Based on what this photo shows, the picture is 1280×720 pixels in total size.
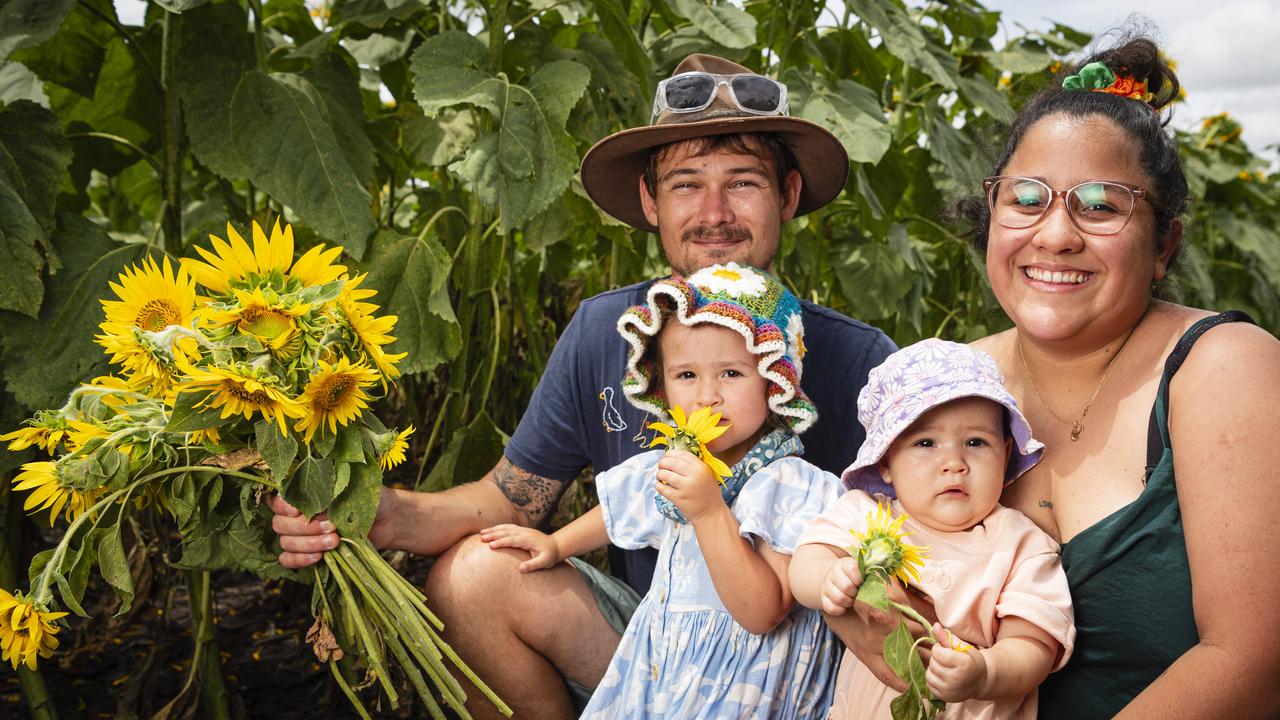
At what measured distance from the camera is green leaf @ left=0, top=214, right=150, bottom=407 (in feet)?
6.55

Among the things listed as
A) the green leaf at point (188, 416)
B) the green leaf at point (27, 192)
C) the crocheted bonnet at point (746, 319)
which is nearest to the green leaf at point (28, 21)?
the green leaf at point (27, 192)

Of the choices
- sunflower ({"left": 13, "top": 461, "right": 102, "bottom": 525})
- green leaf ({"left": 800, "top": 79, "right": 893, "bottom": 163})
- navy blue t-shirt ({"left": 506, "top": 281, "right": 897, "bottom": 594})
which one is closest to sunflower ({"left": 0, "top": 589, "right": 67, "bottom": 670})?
sunflower ({"left": 13, "top": 461, "right": 102, "bottom": 525})

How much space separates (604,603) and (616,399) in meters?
0.40

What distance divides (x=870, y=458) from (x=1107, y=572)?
354 mm

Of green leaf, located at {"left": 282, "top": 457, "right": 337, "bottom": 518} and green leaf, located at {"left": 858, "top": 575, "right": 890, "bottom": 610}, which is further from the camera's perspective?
green leaf, located at {"left": 282, "top": 457, "right": 337, "bottom": 518}

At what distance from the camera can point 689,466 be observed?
1.51 m

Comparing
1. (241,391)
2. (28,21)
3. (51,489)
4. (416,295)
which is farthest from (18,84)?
(241,391)

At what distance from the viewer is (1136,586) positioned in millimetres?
1500

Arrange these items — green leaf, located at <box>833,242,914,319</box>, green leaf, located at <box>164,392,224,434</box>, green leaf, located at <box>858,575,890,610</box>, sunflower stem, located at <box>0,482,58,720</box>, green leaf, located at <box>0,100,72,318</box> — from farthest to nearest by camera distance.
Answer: green leaf, located at <box>833,242,914,319</box>
sunflower stem, located at <box>0,482,58,720</box>
green leaf, located at <box>0,100,72,318</box>
green leaf, located at <box>164,392,224,434</box>
green leaf, located at <box>858,575,890,610</box>

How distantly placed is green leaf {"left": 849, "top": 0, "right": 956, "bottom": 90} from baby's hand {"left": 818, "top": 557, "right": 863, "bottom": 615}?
163 centimetres

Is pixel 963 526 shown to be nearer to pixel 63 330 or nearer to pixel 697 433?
pixel 697 433

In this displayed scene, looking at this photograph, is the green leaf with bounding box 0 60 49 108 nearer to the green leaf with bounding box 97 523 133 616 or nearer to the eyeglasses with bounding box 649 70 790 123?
the green leaf with bounding box 97 523 133 616

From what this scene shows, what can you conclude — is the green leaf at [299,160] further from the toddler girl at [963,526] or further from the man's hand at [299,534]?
the toddler girl at [963,526]

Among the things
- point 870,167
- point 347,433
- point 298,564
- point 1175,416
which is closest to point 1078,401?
point 1175,416
